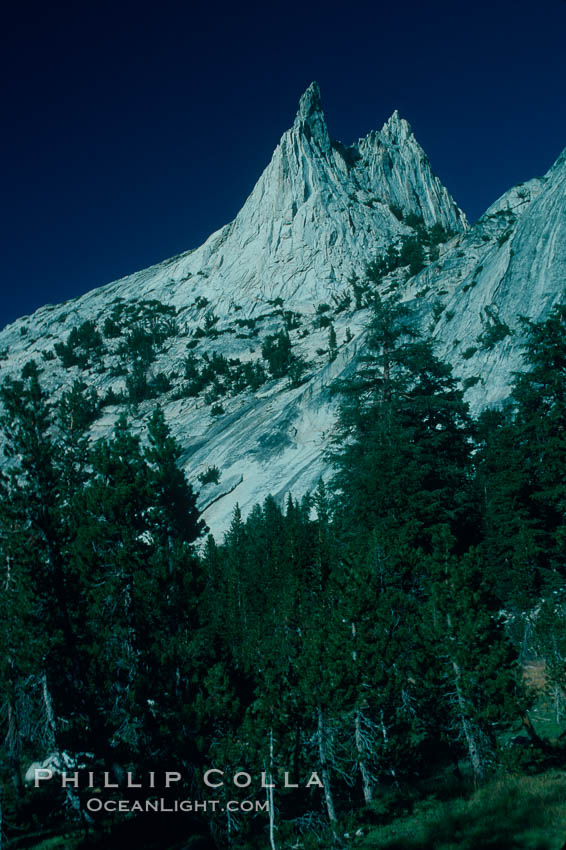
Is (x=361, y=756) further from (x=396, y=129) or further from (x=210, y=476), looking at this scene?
(x=396, y=129)

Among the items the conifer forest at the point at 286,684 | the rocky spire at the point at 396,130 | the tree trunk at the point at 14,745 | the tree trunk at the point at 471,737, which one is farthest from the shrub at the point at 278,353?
the rocky spire at the point at 396,130

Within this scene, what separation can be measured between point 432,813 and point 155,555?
10.7 metres

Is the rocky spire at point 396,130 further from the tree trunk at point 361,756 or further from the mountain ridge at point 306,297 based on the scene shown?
the tree trunk at point 361,756

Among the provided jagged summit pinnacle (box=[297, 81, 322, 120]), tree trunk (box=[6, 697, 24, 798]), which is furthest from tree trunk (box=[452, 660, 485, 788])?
jagged summit pinnacle (box=[297, 81, 322, 120])

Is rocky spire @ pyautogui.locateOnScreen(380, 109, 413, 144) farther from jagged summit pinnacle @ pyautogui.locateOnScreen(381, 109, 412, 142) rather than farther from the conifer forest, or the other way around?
the conifer forest

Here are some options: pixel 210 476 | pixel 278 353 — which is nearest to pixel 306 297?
pixel 278 353

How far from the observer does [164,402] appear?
85812mm

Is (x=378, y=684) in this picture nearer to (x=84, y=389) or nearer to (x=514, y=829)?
(x=514, y=829)

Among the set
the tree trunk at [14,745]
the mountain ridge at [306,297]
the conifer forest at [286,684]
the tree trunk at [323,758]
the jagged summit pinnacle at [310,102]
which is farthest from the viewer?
the jagged summit pinnacle at [310,102]

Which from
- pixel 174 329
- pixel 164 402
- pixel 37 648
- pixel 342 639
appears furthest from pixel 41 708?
pixel 174 329

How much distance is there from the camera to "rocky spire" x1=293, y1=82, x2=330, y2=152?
132 meters

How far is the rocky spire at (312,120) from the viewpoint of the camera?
433ft

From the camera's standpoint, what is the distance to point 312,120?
13575 centimetres

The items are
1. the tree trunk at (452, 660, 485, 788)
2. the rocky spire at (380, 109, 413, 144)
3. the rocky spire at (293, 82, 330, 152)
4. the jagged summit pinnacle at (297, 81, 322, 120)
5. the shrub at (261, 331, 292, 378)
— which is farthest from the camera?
the rocky spire at (380, 109, 413, 144)
